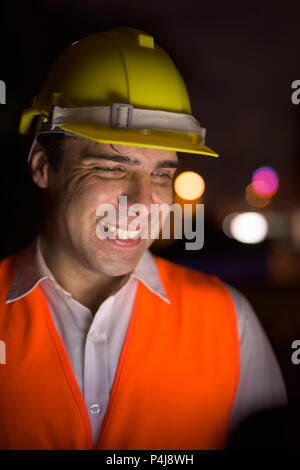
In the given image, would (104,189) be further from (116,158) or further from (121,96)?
(121,96)

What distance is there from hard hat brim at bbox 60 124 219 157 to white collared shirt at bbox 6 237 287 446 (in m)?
0.63

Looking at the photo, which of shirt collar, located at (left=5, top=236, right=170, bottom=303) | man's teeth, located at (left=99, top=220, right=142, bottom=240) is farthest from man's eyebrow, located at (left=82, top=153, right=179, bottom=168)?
shirt collar, located at (left=5, top=236, right=170, bottom=303)

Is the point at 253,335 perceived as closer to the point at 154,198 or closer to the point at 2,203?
the point at 154,198

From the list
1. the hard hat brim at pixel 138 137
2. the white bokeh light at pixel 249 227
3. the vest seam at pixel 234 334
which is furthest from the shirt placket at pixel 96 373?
the white bokeh light at pixel 249 227

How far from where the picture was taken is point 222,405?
183cm

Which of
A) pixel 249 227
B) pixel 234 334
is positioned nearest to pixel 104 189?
pixel 234 334

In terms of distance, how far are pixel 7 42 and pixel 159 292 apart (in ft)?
6.44

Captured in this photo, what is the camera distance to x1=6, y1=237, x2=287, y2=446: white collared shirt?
5.59 feet

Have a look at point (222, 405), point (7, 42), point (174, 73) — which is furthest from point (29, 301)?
point (7, 42)

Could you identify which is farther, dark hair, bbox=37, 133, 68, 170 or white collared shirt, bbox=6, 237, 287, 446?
dark hair, bbox=37, 133, 68, 170

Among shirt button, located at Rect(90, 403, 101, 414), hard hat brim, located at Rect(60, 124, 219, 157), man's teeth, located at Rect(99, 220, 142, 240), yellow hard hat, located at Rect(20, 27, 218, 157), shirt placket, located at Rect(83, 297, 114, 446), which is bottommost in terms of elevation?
shirt button, located at Rect(90, 403, 101, 414)

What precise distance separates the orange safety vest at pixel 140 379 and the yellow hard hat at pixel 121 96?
678mm

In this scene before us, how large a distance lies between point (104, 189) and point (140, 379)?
75 centimetres

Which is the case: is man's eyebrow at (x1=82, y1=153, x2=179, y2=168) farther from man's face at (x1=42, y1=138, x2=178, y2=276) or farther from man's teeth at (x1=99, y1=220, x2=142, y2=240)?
man's teeth at (x1=99, y1=220, x2=142, y2=240)
